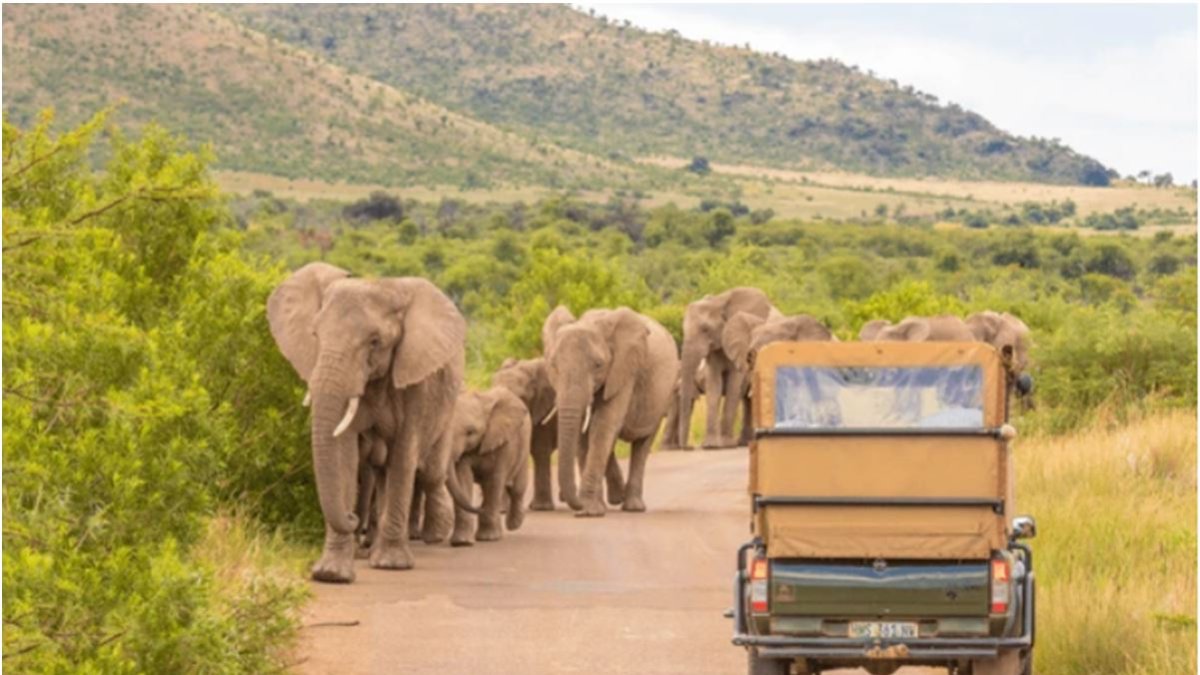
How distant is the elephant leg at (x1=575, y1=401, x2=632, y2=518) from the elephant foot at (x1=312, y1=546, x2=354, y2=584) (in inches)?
235

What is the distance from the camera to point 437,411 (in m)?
17.0

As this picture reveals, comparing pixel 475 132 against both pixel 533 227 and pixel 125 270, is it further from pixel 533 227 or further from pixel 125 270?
pixel 125 270

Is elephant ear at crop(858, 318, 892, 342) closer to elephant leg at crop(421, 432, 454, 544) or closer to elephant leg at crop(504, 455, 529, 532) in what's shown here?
elephant leg at crop(504, 455, 529, 532)

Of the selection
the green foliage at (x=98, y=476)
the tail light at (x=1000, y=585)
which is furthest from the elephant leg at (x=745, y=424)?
the tail light at (x=1000, y=585)

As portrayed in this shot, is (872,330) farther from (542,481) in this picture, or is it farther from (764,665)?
(764,665)

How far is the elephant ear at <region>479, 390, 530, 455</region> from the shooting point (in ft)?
62.7

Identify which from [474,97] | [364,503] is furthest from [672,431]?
[474,97]

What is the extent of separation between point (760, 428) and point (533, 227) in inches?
2910

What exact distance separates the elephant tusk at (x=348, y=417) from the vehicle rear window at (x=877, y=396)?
5.14 m

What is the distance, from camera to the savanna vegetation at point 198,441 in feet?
29.4

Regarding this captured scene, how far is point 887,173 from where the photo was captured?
148 metres

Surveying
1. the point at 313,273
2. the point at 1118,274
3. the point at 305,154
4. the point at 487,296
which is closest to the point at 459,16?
the point at 305,154

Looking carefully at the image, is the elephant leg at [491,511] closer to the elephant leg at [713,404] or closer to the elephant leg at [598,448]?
the elephant leg at [598,448]

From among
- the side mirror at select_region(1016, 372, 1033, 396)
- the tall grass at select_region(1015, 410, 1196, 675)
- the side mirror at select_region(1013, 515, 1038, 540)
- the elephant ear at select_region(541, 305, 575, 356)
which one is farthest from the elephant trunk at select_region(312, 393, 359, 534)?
the elephant ear at select_region(541, 305, 575, 356)
